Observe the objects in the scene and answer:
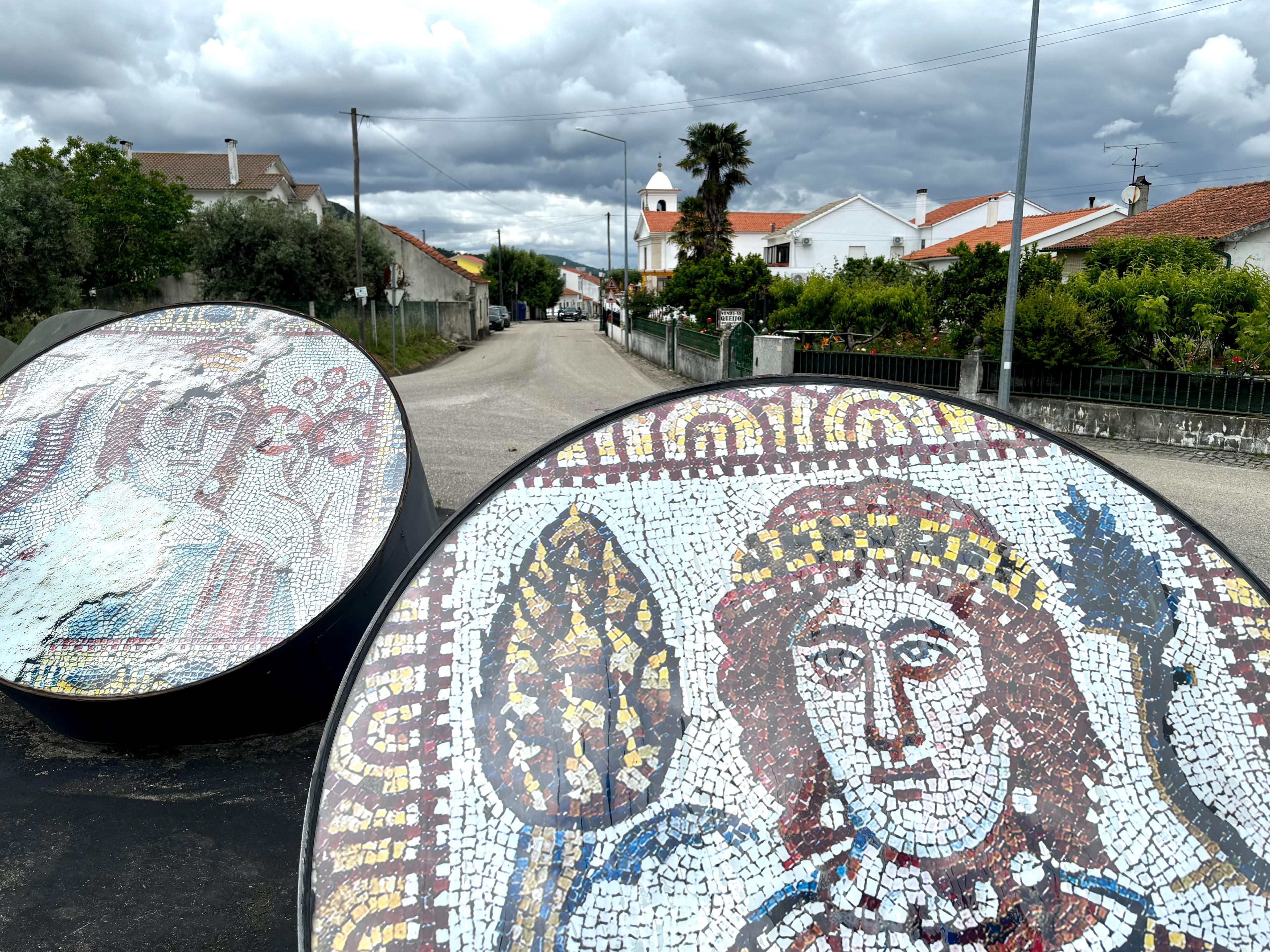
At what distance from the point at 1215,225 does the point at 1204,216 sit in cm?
157

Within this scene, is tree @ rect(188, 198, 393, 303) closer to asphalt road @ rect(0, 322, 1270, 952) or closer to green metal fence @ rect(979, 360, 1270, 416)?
green metal fence @ rect(979, 360, 1270, 416)

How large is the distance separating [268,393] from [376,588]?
4.65 feet

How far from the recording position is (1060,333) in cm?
1362

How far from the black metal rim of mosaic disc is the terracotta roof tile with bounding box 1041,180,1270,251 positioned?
24.4 metres

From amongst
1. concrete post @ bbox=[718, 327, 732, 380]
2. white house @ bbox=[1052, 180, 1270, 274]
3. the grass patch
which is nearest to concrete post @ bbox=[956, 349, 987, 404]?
concrete post @ bbox=[718, 327, 732, 380]

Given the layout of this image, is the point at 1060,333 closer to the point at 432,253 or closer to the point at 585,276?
the point at 432,253

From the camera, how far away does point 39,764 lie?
13.4 feet

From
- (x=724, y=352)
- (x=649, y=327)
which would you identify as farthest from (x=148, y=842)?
(x=649, y=327)

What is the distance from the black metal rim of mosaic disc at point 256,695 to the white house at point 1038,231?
94.3ft

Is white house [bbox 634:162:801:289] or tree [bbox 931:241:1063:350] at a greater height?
white house [bbox 634:162:801:289]

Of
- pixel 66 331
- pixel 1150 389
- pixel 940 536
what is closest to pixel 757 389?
pixel 940 536

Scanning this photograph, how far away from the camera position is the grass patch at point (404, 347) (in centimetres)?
2431

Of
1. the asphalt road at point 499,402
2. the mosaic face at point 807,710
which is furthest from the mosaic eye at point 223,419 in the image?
A: the mosaic face at point 807,710

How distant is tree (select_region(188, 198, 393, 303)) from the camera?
2525 centimetres
